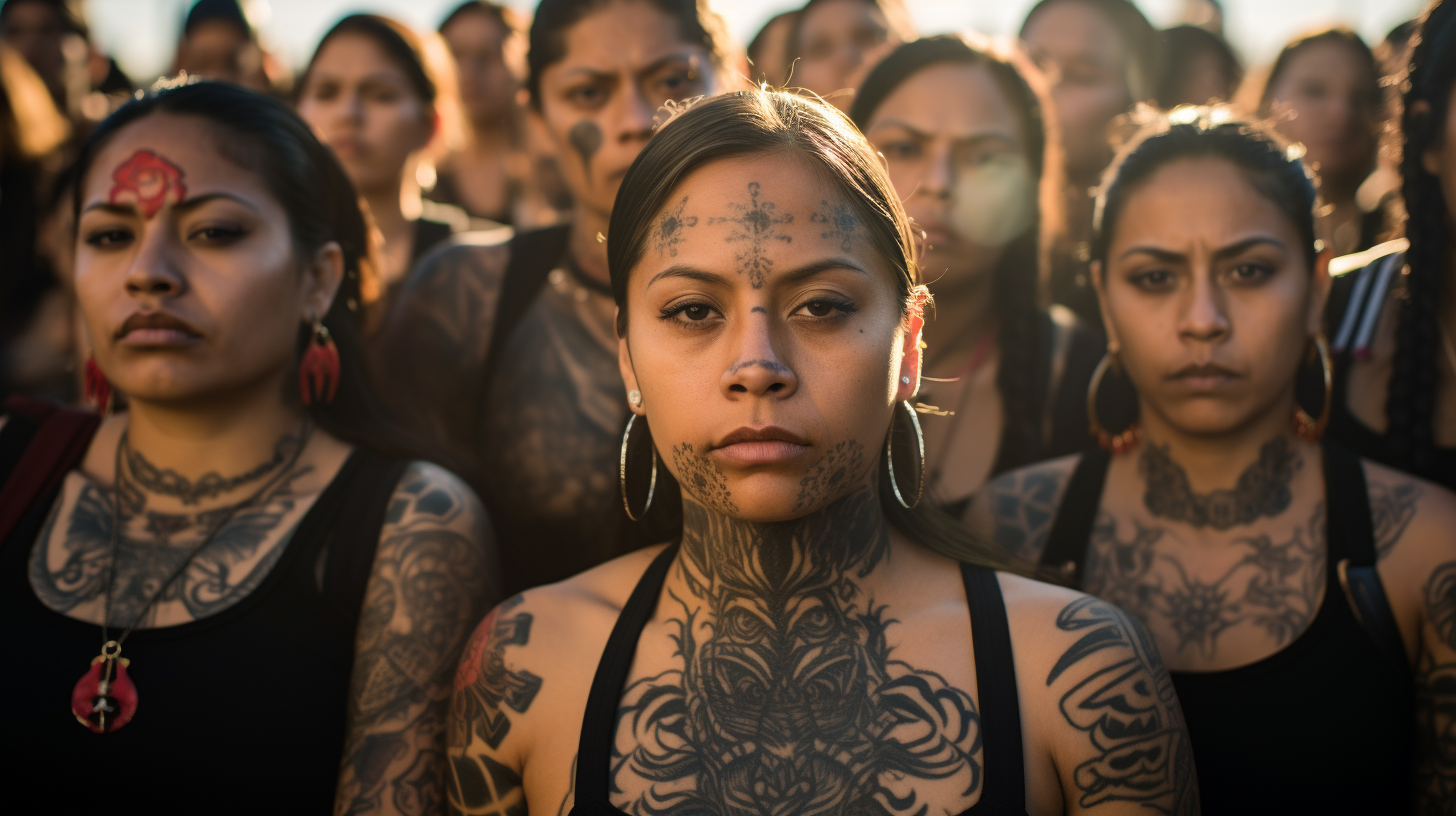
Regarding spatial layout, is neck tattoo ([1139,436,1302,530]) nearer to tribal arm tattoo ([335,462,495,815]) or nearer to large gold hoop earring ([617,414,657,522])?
large gold hoop earring ([617,414,657,522])

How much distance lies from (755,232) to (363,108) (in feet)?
14.5

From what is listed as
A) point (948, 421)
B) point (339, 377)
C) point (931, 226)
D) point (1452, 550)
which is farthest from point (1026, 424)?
point (339, 377)

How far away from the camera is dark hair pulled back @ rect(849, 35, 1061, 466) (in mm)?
4703

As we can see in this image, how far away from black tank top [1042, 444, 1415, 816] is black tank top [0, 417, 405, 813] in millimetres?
2595

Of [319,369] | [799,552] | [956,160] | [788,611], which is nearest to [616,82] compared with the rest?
[956,160]

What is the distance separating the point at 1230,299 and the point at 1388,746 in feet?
4.64

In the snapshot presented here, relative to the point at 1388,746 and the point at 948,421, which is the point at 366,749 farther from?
the point at 1388,746

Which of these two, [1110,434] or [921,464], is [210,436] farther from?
[1110,434]

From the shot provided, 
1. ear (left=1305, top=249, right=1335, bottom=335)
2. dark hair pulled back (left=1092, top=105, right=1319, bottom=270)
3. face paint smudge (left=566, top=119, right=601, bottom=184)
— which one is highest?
face paint smudge (left=566, top=119, right=601, bottom=184)

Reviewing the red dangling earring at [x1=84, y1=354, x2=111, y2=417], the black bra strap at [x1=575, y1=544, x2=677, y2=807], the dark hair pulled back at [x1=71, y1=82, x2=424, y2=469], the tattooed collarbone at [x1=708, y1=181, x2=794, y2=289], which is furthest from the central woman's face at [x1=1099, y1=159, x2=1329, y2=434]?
the red dangling earring at [x1=84, y1=354, x2=111, y2=417]

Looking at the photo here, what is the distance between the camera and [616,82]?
4895mm

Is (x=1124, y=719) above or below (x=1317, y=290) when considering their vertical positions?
below

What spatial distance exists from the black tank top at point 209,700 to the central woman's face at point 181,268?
2.12ft

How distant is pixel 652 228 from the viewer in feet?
9.52
